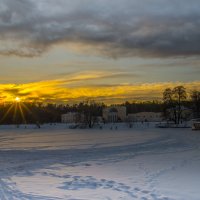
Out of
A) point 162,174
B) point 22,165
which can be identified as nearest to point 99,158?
point 22,165

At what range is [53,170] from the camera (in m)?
19.9

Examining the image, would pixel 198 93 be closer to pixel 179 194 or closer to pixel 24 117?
pixel 24 117

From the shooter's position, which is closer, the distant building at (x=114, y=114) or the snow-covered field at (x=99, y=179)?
the snow-covered field at (x=99, y=179)

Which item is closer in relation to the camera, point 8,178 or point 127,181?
point 127,181

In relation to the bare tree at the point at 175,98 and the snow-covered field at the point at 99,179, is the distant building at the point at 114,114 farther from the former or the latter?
the snow-covered field at the point at 99,179

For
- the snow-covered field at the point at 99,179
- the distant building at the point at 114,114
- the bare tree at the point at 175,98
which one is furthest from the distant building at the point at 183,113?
the snow-covered field at the point at 99,179

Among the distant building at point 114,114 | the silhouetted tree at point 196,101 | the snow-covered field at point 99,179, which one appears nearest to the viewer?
the snow-covered field at point 99,179

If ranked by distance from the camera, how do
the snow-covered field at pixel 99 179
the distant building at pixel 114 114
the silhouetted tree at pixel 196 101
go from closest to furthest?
the snow-covered field at pixel 99 179 → the silhouetted tree at pixel 196 101 → the distant building at pixel 114 114

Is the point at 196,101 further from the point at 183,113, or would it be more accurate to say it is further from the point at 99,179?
the point at 99,179

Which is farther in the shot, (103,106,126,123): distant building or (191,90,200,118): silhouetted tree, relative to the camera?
(103,106,126,123): distant building

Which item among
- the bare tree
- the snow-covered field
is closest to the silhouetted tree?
A: the bare tree

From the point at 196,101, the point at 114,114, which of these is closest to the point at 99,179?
the point at 196,101

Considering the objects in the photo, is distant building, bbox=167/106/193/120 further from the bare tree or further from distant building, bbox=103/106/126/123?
distant building, bbox=103/106/126/123

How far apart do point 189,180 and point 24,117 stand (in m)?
173
